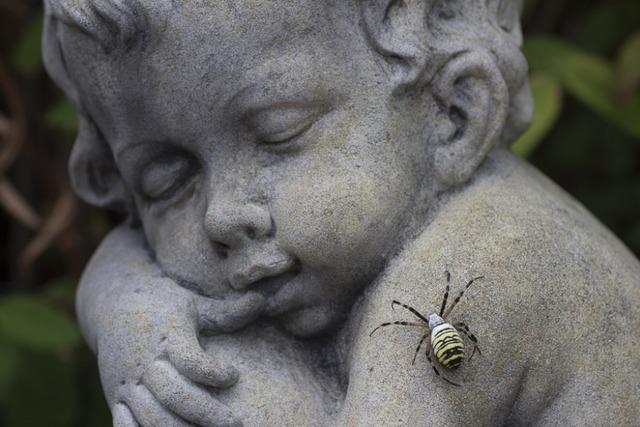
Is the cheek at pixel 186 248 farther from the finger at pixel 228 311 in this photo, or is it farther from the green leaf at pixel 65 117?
the green leaf at pixel 65 117

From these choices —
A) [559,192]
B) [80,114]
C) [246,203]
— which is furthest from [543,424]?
[80,114]

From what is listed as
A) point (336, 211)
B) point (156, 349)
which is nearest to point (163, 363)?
point (156, 349)

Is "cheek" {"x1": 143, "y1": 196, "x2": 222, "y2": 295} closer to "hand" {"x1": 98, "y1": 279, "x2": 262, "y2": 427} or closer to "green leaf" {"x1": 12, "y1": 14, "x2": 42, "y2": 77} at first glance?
"hand" {"x1": 98, "y1": 279, "x2": 262, "y2": 427}

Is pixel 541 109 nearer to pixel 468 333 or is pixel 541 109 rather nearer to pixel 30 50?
pixel 468 333

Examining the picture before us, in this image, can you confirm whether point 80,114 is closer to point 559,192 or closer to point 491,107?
point 491,107

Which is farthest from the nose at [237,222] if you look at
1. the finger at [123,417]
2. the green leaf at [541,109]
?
the green leaf at [541,109]

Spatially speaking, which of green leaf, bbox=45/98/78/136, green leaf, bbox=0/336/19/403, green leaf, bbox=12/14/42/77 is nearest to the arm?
green leaf, bbox=45/98/78/136
